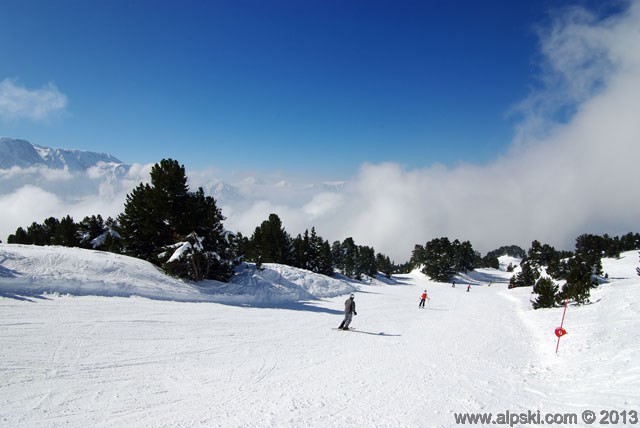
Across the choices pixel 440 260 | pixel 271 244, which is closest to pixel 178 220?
pixel 271 244

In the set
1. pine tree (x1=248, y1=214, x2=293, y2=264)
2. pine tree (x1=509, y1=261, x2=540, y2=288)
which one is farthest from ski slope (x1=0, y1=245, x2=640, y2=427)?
pine tree (x1=509, y1=261, x2=540, y2=288)

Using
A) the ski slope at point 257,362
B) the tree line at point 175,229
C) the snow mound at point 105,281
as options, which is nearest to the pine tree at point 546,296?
the ski slope at point 257,362

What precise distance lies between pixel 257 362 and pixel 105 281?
12307 mm

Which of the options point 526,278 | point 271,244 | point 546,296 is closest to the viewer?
point 546,296

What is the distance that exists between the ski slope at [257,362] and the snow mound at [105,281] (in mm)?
107

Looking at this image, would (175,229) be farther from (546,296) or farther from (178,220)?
(546,296)

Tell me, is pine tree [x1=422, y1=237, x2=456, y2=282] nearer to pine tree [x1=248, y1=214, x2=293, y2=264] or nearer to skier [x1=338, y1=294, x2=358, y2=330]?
pine tree [x1=248, y1=214, x2=293, y2=264]

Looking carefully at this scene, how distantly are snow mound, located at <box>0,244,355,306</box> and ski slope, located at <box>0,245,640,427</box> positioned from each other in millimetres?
107

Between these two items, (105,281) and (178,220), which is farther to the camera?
(178,220)

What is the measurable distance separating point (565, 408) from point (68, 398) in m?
11.0

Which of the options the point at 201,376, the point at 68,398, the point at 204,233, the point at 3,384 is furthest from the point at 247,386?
the point at 204,233

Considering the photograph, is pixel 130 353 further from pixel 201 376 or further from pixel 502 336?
pixel 502 336

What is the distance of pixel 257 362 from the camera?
31.8 feet

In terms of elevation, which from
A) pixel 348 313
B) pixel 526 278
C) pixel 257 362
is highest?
pixel 526 278
